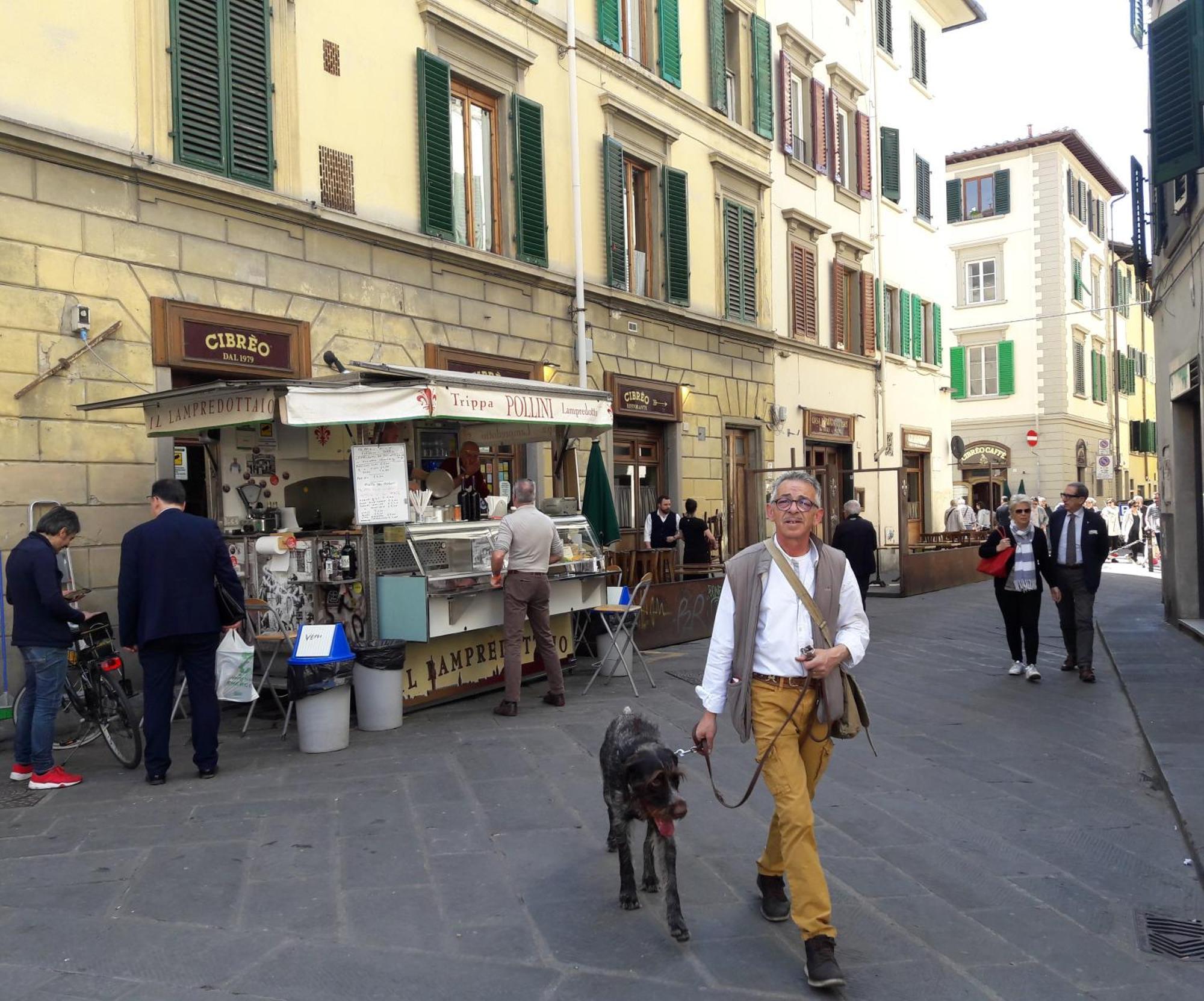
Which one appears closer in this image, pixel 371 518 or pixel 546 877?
pixel 546 877

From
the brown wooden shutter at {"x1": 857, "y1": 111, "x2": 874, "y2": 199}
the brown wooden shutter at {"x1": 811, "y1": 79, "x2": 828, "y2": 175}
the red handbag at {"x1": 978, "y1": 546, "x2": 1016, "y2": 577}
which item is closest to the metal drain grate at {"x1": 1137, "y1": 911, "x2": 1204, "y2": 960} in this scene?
the red handbag at {"x1": 978, "y1": 546, "x2": 1016, "y2": 577}

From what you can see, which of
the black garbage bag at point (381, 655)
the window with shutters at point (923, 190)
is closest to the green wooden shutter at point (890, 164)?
the window with shutters at point (923, 190)

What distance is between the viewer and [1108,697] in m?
8.99

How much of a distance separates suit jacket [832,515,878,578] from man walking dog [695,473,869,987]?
10.2 m

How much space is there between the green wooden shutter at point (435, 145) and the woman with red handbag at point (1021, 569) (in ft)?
21.8

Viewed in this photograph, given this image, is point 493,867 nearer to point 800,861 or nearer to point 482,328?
point 800,861

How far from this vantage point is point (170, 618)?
6348 mm

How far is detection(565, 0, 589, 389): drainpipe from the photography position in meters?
14.0

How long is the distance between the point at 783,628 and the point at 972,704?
5292mm

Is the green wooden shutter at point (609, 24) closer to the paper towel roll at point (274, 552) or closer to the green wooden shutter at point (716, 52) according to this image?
the green wooden shutter at point (716, 52)

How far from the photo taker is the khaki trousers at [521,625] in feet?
27.1

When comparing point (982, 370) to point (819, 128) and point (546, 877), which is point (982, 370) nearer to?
point (819, 128)

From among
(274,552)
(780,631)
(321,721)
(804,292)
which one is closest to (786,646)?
(780,631)

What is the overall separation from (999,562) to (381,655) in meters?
5.51
